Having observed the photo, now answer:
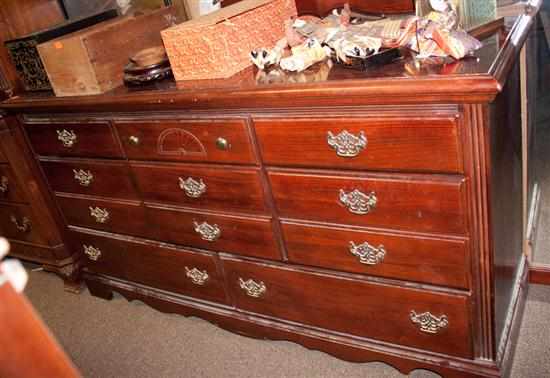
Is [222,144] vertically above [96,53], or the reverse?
[96,53]

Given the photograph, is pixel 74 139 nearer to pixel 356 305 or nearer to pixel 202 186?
pixel 202 186

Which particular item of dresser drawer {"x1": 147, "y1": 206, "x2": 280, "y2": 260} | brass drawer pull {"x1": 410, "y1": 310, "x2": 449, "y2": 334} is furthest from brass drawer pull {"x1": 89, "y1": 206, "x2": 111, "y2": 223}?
brass drawer pull {"x1": 410, "y1": 310, "x2": 449, "y2": 334}

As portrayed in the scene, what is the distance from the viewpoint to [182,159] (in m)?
1.54

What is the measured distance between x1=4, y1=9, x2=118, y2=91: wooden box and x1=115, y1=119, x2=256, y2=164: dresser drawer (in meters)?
0.44

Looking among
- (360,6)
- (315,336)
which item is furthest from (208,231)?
(360,6)

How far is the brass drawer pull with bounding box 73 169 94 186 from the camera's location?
1.85 m

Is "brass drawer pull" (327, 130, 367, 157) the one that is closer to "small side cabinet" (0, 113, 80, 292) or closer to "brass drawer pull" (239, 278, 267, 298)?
"brass drawer pull" (239, 278, 267, 298)

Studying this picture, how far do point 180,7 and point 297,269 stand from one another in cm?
112

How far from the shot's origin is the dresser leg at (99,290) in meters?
2.20

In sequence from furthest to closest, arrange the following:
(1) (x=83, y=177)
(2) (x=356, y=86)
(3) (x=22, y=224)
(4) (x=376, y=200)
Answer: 1. (3) (x=22, y=224)
2. (1) (x=83, y=177)
3. (4) (x=376, y=200)
4. (2) (x=356, y=86)

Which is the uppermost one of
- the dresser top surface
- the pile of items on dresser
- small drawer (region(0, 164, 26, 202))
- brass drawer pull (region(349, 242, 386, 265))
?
the pile of items on dresser

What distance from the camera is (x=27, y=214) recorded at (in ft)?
7.34

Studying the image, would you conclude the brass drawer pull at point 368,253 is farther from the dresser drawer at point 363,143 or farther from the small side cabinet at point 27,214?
the small side cabinet at point 27,214

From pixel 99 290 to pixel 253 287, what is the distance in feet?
3.01
